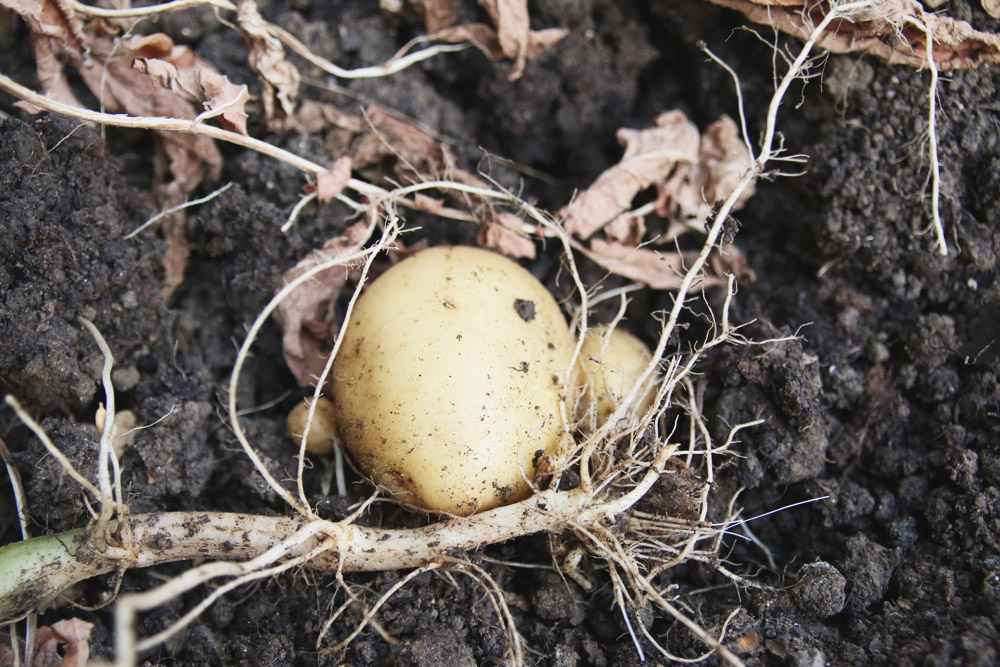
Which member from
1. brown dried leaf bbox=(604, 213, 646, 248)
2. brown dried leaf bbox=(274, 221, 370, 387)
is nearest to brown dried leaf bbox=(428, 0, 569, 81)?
brown dried leaf bbox=(604, 213, 646, 248)

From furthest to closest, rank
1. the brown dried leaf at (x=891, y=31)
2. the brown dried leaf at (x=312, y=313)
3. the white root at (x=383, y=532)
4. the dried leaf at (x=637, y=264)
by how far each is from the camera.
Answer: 1. the dried leaf at (x=637, y=264)
2. the brown dried leaf at (x=312, y=313)
3. the brown dried leaf at (x=891, y=31)
4. the white root at (x=383, y=532)

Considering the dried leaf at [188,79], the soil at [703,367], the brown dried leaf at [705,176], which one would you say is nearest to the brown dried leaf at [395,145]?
the soil at [703,367]

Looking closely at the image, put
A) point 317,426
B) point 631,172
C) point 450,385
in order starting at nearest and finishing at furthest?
point 450,385 → point 317,426 → point 631,172

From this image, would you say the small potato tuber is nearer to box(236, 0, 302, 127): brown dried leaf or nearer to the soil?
the soil

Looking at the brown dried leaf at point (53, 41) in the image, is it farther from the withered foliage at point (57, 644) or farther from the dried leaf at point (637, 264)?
the dried leaf at point (637, 264)

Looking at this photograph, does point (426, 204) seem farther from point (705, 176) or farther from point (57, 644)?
point (57, 644)

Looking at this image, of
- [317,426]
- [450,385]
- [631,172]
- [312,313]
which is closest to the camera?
[450,385]

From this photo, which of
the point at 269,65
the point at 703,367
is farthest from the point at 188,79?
the point at 703,367
